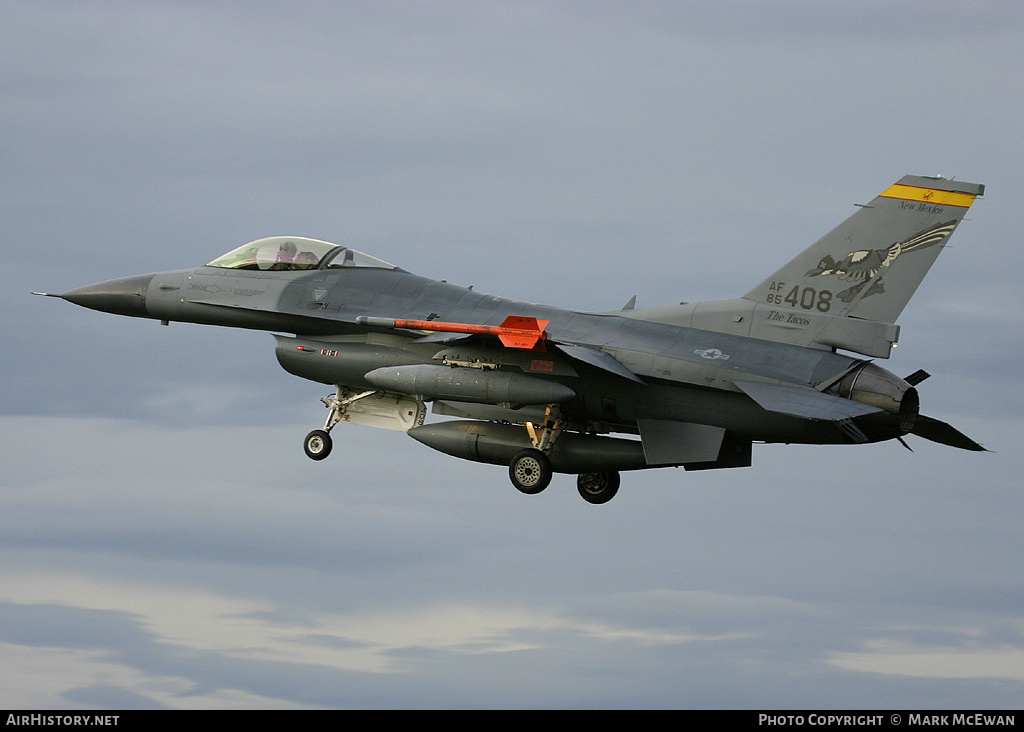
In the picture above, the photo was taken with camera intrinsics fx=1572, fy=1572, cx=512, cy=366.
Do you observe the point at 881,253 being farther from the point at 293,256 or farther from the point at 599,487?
the point at 293,256

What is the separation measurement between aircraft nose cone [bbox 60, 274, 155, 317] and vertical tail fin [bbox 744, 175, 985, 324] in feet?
32.7

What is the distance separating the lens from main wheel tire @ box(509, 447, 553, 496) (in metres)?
22.6

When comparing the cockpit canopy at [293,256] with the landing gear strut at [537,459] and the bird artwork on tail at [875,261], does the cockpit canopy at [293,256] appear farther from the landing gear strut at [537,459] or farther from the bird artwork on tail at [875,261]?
the bird artwork on tail at [875,261]

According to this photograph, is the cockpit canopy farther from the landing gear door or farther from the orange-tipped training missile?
the orange-tipped training missile

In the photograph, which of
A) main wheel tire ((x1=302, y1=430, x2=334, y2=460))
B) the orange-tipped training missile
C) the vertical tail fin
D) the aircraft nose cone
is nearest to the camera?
the orange-tipped training missile

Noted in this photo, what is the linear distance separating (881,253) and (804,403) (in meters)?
2.67

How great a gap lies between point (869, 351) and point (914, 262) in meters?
1.40

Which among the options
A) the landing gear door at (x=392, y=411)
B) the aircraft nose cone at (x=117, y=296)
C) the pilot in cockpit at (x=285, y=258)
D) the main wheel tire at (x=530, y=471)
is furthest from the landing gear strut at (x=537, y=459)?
the aircraft nose cone at (x=117, y=296)

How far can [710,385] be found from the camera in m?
21.5

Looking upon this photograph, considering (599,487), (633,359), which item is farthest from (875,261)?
(599,487)

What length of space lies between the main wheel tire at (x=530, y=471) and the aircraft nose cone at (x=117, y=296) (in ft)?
21.7

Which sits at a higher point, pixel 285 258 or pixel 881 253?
pixel 285 258

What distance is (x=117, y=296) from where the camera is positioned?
2484 cm

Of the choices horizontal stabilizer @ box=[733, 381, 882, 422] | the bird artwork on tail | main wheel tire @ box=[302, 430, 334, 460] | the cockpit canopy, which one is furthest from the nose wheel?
the bird artwork on tail
